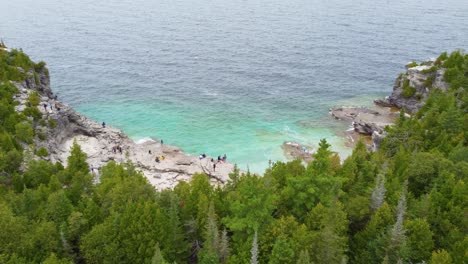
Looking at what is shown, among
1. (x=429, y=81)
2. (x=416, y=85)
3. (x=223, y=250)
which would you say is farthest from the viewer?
(x=416, y=85)

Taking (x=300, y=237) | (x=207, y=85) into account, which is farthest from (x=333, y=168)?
(x=207, y=85)

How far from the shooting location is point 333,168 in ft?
196

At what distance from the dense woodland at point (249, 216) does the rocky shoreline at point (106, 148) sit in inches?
624

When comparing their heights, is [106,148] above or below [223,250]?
above

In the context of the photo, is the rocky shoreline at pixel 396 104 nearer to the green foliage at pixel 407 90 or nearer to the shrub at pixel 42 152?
the green foliage at pixel 407 90

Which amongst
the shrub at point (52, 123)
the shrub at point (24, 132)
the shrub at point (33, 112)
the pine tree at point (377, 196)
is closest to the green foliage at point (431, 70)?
the pine tree at point (377, 196)

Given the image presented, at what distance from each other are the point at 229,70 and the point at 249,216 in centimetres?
10133

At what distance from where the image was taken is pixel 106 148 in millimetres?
84062

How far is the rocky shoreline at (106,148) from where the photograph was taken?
76.0 metres

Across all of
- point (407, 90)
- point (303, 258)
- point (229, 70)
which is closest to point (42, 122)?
point (303, 258)

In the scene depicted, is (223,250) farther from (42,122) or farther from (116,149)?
(42,122)

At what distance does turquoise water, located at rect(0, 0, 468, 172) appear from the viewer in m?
98.8

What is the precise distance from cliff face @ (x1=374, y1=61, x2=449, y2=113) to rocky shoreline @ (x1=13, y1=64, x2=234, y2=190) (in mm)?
57380

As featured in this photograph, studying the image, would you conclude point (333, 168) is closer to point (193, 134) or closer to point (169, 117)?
point (193, 134)
